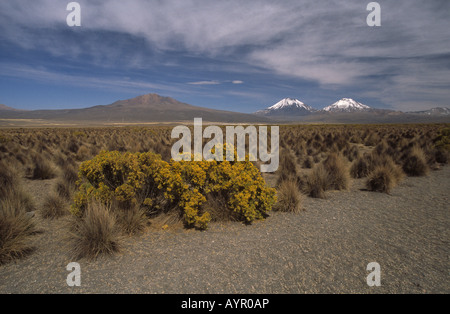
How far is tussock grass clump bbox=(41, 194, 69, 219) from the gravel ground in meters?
0.25

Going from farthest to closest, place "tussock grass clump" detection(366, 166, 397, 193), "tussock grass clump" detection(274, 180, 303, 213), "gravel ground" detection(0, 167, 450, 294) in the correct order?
"tussock grass clump" detection(366, 166, 397, 193) < "tussock grass clump" detection(274, 180, 303, 213) < "gravel ground" detection(0, 167, 450, 294)

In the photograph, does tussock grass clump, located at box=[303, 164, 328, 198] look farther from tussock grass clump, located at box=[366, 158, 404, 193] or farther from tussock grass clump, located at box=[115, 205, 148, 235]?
tussock grass clump, located at box=[115, 205, 148, 235]

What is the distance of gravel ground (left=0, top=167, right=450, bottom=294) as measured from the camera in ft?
10.2

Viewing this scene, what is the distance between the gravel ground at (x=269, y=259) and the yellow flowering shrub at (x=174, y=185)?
16.1 inches

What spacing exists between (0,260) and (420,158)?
13.1m

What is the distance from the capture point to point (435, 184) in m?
8.01

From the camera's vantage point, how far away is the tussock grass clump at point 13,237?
3.59 metres

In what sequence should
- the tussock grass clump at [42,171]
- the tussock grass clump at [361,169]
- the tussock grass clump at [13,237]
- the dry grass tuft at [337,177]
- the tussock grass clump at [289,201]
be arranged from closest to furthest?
1. the tussock grass clump at [13,237]
2. the tussock grass clump at [289,201]
3. the dry grass tuft at [337,177]
4. the tussock grass clump at [42,171]
5. the tussock grass clump at [361,169]

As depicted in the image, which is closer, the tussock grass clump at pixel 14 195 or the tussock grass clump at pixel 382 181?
the tussock grass clump at pixel 14 195

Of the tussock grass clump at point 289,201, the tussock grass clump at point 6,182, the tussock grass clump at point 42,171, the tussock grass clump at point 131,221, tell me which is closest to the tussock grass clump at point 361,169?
the tussock grass clump at point 289,201

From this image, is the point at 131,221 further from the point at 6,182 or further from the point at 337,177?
the point at 337,177

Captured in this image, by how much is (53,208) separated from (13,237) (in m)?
1.64

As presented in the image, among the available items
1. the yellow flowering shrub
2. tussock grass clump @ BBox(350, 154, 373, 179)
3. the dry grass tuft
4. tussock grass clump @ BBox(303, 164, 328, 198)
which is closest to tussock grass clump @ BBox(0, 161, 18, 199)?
the yellow flowering shrub

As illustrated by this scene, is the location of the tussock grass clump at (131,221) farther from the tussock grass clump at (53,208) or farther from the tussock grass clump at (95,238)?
the tussock grass clump at (53,208)
